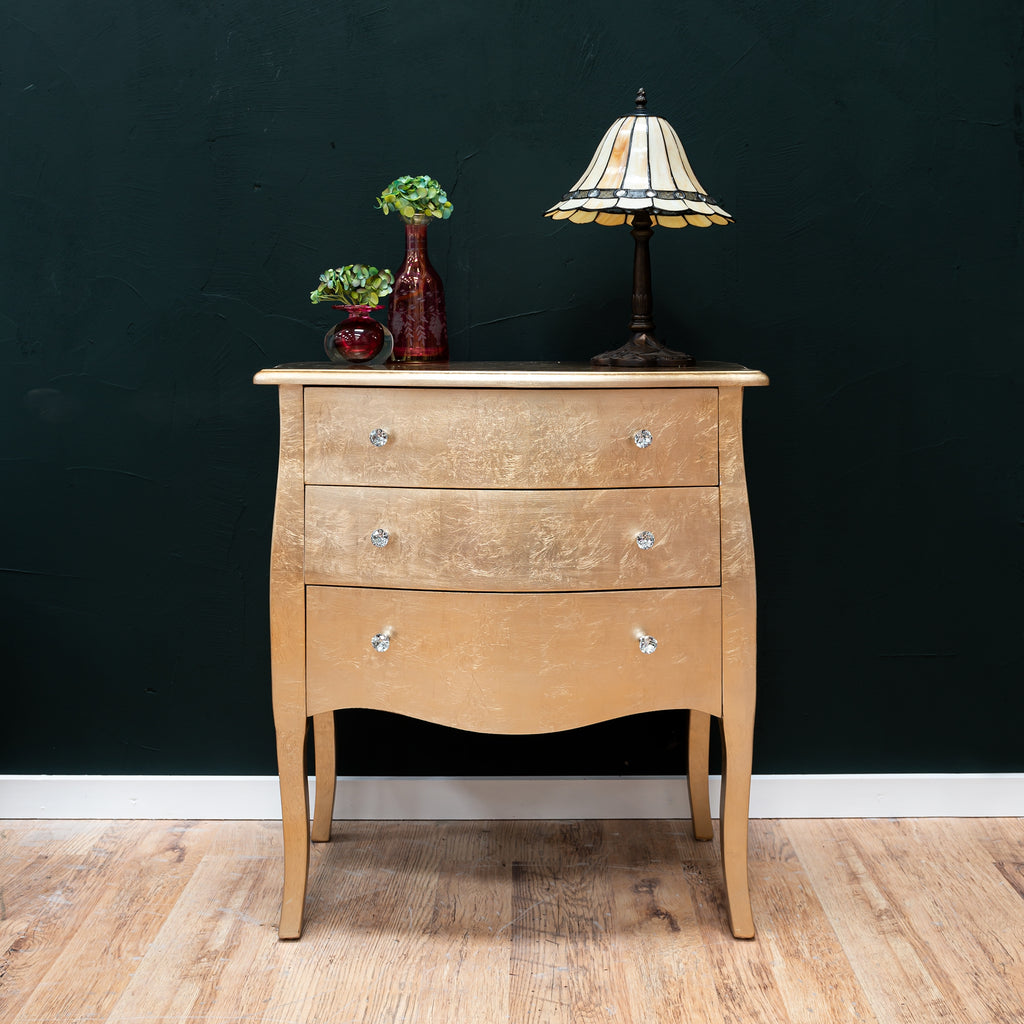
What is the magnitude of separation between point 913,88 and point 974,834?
57.3 inches

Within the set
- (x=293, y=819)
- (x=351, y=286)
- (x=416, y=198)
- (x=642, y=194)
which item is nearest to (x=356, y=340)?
(x=351, y=286)

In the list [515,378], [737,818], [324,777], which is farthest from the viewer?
[324,777]

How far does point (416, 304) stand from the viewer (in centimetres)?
179

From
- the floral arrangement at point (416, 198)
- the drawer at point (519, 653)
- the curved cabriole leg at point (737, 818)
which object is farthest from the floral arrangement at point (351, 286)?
the curved cabriole leg at point (737, 818)

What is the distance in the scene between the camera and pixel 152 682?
2.12 metres

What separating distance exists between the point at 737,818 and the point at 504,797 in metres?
0.57

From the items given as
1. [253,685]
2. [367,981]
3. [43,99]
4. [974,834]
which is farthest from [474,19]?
[974,834]

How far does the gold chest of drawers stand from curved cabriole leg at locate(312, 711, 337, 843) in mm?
341

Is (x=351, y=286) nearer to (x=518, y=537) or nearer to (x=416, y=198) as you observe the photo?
(x=416, y=198)

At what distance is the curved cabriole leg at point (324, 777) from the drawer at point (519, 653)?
0.38m

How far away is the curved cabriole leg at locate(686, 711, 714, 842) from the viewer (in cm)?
204

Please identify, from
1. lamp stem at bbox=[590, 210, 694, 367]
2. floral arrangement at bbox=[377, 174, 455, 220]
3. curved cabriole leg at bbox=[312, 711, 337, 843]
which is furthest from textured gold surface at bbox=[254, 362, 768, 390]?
curved cabriole leg at bbox=[312, 711, 337, 843]

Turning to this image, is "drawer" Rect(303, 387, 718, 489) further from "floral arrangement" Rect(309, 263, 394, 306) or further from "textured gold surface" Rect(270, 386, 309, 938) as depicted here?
"floral arrangement" Rect(309, 263, 394, 306)

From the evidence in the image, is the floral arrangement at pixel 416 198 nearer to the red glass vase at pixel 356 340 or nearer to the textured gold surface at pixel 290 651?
the red glass vase at pixel 356 340
